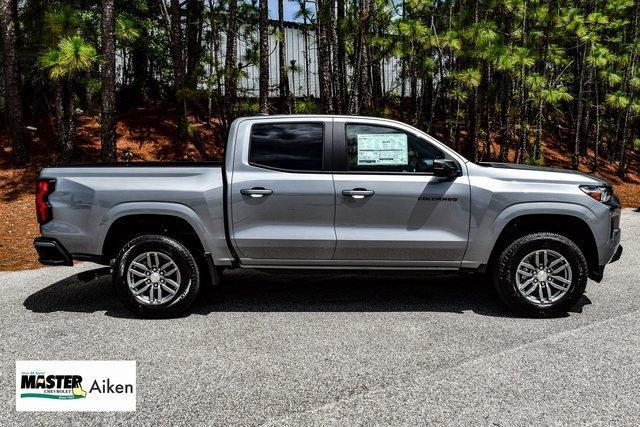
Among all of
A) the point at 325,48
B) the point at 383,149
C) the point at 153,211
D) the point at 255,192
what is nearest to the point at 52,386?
the point at 153,211

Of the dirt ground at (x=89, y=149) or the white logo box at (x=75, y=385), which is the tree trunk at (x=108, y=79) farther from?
the white logo box at (x=75, y=385)

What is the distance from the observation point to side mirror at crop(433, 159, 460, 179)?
4.65m

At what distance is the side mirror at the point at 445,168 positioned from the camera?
465 centimetres

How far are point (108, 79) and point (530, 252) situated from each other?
11000mm

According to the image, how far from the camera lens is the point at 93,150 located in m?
15.7

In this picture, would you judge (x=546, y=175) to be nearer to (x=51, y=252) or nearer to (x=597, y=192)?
(x=597, y=192)

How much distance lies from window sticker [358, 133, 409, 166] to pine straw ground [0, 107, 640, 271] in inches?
297

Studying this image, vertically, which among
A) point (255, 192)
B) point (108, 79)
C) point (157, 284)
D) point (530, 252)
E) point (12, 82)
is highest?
point (12, 82)

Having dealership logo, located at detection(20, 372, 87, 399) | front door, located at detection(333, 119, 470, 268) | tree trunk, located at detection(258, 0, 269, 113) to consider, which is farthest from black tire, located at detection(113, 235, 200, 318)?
tree trunk, located at detection(258, 0, 269, 113)

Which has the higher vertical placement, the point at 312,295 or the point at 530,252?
the point at 530,252

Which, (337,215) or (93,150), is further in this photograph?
(93,150)

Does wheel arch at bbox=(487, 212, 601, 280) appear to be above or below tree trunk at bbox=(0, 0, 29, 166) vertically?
below

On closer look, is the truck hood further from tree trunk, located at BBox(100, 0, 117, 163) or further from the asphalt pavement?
tree trunk, located at BBox(100, 0, 117, 163)

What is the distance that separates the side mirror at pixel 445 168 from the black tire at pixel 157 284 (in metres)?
2.45
